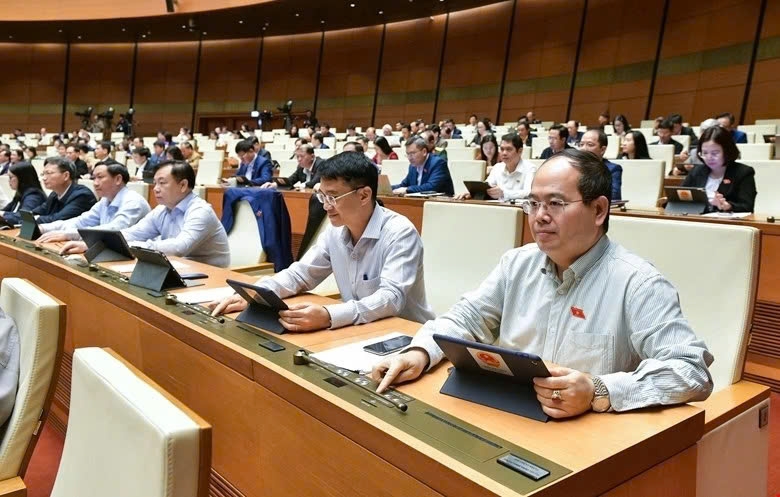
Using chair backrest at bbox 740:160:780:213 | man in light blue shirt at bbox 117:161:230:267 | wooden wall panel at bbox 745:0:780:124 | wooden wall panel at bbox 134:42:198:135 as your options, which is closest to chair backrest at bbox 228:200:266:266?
man in light blue shirt at bbox 117:161:230:267

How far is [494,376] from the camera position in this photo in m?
1.10

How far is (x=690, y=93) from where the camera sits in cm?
975

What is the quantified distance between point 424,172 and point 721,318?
3614 mm

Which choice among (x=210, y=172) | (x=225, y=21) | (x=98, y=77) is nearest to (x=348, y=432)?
(x=210, y=172)

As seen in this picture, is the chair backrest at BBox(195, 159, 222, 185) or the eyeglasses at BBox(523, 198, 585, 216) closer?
the eyeglasses at BBox(523, 198, 585, 216)

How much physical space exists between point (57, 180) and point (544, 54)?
977 centimetres

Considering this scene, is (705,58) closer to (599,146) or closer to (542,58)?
(542,58)

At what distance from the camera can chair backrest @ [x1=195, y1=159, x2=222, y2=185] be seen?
6.53 metres

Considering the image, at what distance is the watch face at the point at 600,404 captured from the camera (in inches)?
41.1

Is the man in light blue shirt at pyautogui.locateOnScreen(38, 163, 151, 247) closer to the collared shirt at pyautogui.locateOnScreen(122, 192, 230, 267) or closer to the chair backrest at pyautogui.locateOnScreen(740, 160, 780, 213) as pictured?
the collared shirt at pyautogui.locateOnScreen(122, 192, 230, 267)

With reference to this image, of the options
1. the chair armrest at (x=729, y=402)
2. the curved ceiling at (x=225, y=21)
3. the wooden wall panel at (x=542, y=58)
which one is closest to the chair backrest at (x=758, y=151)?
A: the chair armrest at (x=729, y=402)

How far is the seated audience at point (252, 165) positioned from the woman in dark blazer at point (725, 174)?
4061 mm

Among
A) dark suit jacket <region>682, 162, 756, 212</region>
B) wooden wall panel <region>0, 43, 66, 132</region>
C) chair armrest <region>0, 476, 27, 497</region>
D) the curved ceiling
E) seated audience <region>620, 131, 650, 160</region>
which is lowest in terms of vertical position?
chair armrest <region>0, 476, 27, 497</region>

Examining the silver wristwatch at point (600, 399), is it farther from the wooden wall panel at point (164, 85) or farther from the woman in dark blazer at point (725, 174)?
the wooden wall panel at point (164, 85)
